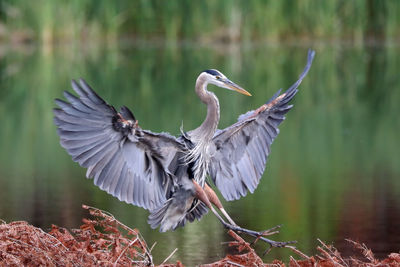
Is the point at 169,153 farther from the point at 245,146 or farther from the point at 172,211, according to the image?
the point at 245,146

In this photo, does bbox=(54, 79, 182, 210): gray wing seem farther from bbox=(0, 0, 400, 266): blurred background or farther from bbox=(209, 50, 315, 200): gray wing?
bbox=(0, 0, 400, 266): blurred background

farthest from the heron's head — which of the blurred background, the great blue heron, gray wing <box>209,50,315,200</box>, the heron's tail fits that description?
the blurred background

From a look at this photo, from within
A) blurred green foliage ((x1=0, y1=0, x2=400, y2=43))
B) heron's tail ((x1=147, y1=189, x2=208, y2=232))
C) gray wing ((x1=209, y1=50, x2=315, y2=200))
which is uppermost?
blurred green foliage ((x1=0, y1=0, x2=400, y2=43))

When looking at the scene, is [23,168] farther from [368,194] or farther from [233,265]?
[233,265]

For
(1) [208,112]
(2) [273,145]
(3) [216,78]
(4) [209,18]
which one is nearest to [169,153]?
(1) [208,112]

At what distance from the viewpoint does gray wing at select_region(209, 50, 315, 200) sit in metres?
5.54

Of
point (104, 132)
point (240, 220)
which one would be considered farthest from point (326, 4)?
point (104, 132)

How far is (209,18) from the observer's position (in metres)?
22.1

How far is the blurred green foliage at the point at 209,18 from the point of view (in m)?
21.7

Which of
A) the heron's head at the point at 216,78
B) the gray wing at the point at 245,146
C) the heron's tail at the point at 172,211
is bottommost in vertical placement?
the heron's tail at the point at 172,211

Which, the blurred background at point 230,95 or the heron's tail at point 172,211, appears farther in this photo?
the blurred background at point 230,95

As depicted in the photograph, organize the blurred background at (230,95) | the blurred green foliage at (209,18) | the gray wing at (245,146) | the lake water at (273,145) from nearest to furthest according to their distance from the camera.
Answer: the gray wing at (245,146) → the lake water at (273,145) → the blurred background at (230,95) → the blurred green foliage at (209,18)

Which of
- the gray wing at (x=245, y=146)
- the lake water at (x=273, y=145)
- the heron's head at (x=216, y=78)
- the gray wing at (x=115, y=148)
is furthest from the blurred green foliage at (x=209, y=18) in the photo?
the gray wing at (x=115, y=148)

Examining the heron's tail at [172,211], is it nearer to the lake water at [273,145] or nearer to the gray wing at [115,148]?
the gray wing at [115,148]
